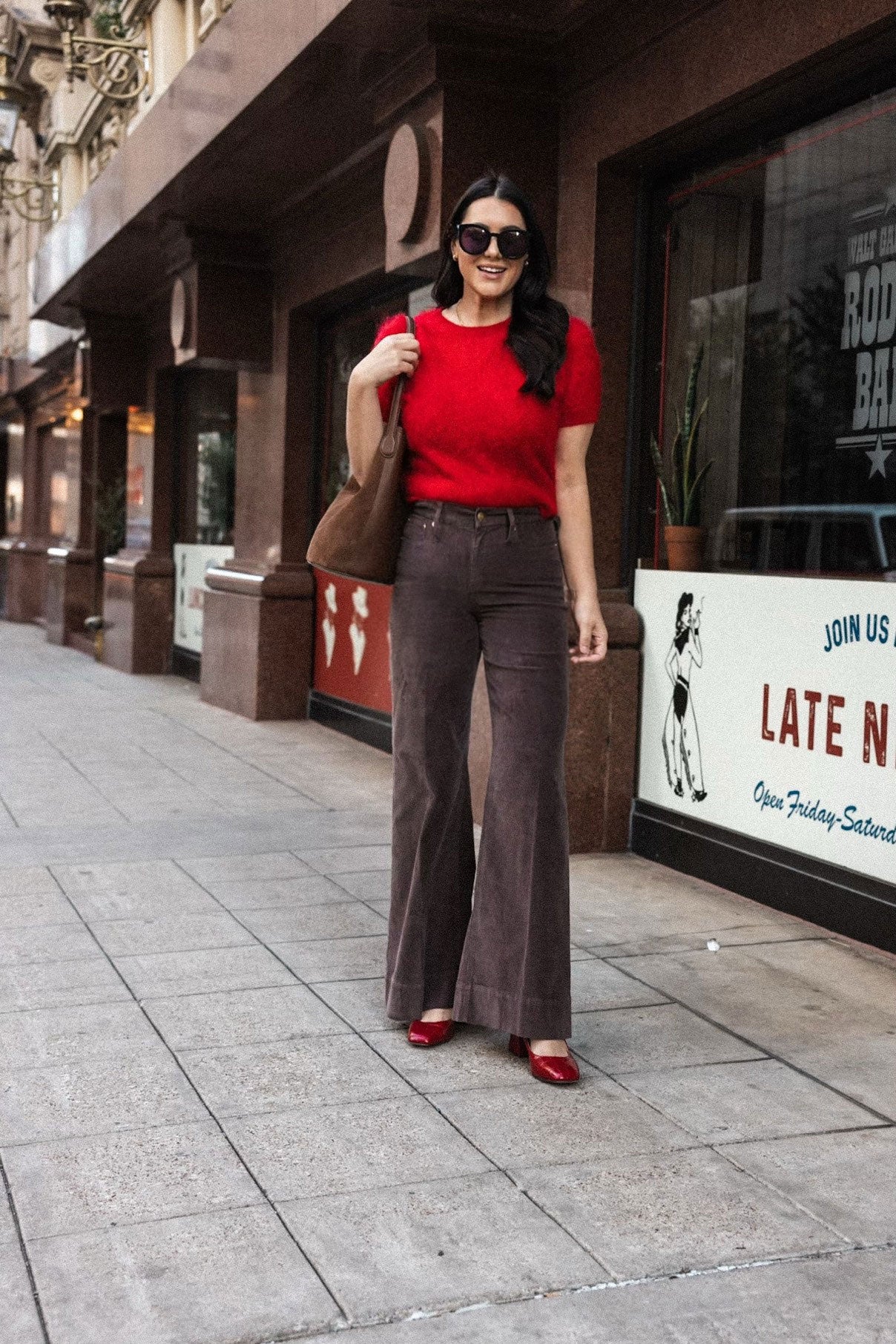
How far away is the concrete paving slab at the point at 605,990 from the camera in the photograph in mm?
4324

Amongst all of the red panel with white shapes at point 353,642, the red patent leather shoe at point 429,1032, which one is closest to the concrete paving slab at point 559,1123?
the red patent leather shoe at point 429,1032

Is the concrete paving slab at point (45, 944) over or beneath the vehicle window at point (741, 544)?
beneath

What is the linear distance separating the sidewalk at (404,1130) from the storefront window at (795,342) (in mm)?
1367

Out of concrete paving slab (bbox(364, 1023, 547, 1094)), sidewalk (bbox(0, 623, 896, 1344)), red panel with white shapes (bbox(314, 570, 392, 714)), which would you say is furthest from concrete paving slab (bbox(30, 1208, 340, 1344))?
red panel with white shapes (bbox(314, 570, 392, 714))

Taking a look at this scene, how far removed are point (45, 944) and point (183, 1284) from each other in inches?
94.4

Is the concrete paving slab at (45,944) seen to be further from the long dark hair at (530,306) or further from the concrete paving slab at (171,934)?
the long dark hair at (530,306)

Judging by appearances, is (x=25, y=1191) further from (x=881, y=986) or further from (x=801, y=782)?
(x=801, y=782)

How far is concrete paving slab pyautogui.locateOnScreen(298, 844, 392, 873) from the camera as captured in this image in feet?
19.9

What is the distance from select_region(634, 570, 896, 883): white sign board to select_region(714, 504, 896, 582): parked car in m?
0.10

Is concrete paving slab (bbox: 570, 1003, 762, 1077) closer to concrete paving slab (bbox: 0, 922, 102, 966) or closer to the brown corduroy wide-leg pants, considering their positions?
the brown corduroy wide-leg pants

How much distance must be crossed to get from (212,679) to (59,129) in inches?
388

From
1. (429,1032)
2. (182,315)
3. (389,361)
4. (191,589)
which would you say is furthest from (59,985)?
(191,589)

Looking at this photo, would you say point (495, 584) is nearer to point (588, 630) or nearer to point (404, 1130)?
point (588, 630)

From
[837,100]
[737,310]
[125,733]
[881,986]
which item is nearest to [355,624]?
[125,733]
